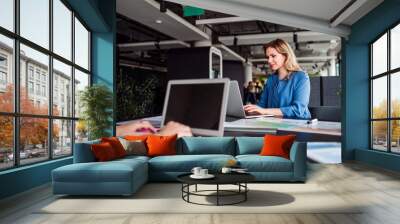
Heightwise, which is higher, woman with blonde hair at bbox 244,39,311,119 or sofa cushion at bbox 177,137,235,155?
woman with blonde hair at bbox 244,39,311,119

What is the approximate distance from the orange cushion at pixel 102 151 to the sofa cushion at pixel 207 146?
1342 millimetres

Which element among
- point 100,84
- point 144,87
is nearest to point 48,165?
point 100,84

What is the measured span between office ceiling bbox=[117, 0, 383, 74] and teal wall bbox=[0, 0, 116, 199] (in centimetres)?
58

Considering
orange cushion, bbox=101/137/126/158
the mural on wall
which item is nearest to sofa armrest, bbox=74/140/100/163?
orange cushion, bbox=101/137/126/158

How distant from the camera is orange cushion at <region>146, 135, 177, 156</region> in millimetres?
6156

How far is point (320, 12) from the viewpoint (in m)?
7.66

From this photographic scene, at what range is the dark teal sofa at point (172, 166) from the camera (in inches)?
179

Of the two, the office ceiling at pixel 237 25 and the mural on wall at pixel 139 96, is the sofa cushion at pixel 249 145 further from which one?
the office ceiling at pixel 237 25

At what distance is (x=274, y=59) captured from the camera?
868cm

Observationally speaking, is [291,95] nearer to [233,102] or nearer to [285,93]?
[285,93]

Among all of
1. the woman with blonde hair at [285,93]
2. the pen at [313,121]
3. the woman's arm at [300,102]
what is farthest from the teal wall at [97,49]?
the pen at [313,121]

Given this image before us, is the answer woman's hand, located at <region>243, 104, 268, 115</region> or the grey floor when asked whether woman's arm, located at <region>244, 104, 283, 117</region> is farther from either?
the grey floor

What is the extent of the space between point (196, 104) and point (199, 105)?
0.27ft

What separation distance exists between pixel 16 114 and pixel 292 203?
11.6ft
